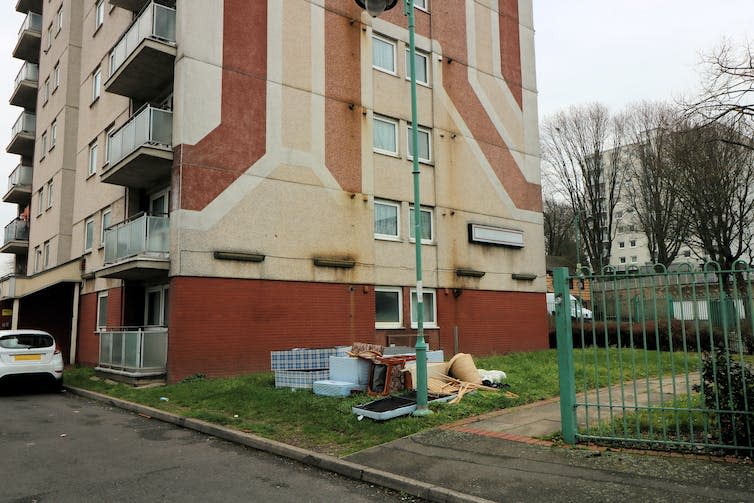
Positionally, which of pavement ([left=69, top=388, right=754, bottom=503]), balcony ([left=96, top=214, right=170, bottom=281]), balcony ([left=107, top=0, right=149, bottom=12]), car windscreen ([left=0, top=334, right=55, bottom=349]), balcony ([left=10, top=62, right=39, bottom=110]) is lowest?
pavement ([left=69, top=388, right=754, bottom=503])

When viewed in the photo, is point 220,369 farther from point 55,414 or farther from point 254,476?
point 254,476

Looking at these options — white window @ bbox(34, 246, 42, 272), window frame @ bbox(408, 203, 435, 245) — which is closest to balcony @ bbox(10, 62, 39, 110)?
white window @ bbox(34, 246, 42, 272)

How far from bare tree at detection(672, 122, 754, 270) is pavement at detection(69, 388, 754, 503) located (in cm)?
2224


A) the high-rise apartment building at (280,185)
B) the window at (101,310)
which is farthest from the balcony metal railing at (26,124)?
the window at (101,310)

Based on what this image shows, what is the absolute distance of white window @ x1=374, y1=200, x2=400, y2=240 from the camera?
1942 cm

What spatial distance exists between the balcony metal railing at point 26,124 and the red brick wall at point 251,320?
23.0m

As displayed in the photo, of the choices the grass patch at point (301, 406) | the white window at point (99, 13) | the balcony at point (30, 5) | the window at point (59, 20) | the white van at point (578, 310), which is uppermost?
the balcony at point (30, 5)

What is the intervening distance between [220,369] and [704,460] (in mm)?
11702

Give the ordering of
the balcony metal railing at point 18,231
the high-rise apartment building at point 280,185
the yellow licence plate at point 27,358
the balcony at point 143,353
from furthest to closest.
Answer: the balcony metal railing at point 18,231, the high-rise apartment building at point 280,185, the balcony at point 143,353, the yellow licence plate at point 27,358

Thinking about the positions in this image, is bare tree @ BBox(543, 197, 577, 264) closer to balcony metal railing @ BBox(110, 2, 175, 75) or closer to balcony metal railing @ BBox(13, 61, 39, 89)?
balcony metal railing @ BBox(13, 61, 39, 89)

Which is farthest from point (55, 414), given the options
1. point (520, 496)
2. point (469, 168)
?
point (469, 168)

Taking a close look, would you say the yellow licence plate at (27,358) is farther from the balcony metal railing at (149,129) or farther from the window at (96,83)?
the window at (96,83)

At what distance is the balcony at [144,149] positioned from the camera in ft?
51.9

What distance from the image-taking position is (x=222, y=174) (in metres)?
16.1
